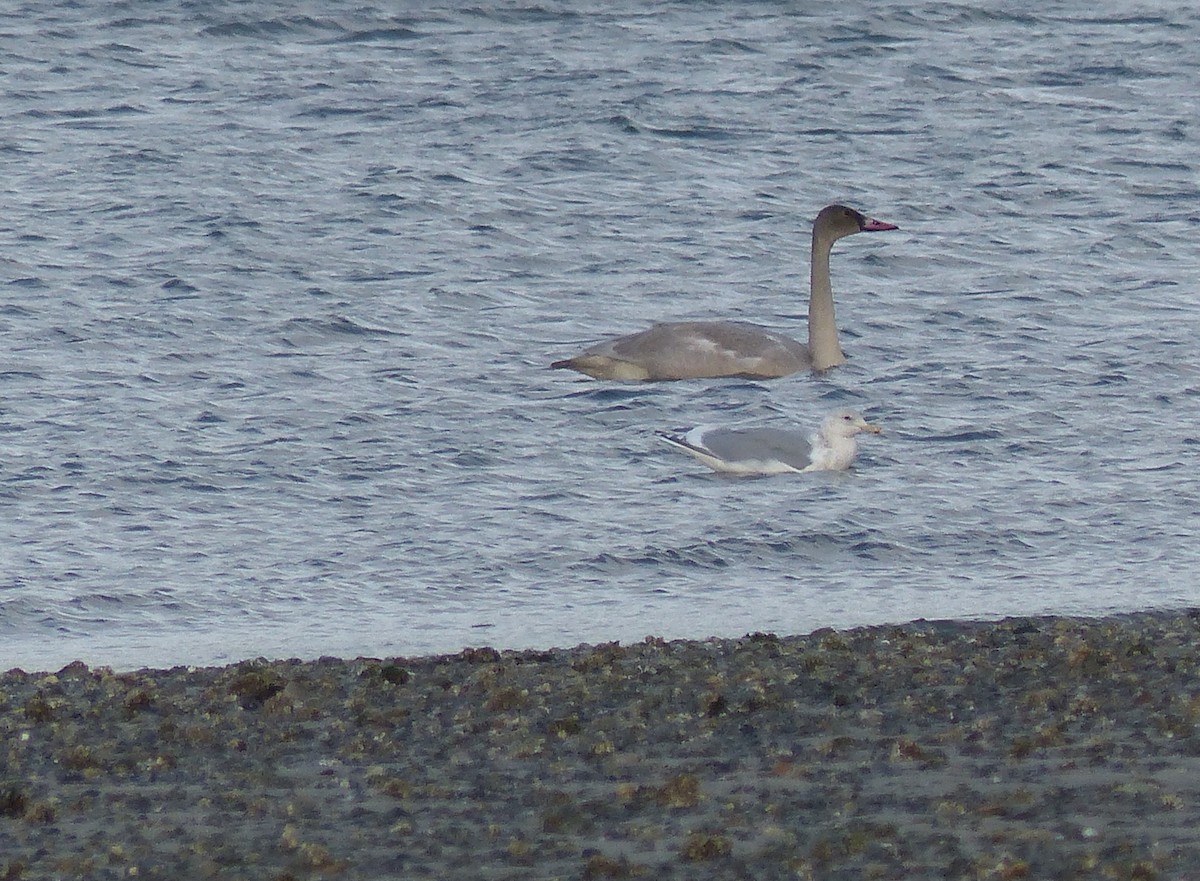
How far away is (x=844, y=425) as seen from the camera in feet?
43.9

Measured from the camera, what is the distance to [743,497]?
41.7 ft

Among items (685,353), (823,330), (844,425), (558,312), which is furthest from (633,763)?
(558,312)

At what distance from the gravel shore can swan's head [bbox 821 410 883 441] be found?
470 cm

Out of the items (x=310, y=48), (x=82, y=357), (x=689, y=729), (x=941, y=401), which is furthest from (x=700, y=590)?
(x=310, y=48)

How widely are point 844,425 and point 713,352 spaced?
278 cm

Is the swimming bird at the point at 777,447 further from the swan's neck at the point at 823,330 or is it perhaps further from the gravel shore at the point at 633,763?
the gravel shore at the point at 633,763

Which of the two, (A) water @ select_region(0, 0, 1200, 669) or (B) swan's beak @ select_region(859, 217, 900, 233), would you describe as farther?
(B) swan's beak @ select_region(859, 217, 900, 233)

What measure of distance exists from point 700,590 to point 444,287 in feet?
25.5

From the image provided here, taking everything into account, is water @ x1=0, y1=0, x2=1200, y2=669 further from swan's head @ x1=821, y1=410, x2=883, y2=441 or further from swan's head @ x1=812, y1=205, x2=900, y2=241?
swan's head @ x1=812, y1=205, x2=900, y2=241

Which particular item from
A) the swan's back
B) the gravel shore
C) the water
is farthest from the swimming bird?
the gravel shore

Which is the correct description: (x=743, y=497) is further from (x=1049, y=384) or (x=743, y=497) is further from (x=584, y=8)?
(x=584, y=8)

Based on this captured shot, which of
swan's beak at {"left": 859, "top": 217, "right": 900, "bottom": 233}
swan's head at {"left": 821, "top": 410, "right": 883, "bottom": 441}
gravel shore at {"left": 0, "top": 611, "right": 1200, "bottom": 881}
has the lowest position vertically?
swan's head at {"left": 821, "top": 410, "right": 883, "bottom": 441}

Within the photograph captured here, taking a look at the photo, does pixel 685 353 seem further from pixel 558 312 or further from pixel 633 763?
pixel 633 763

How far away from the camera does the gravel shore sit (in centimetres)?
590
